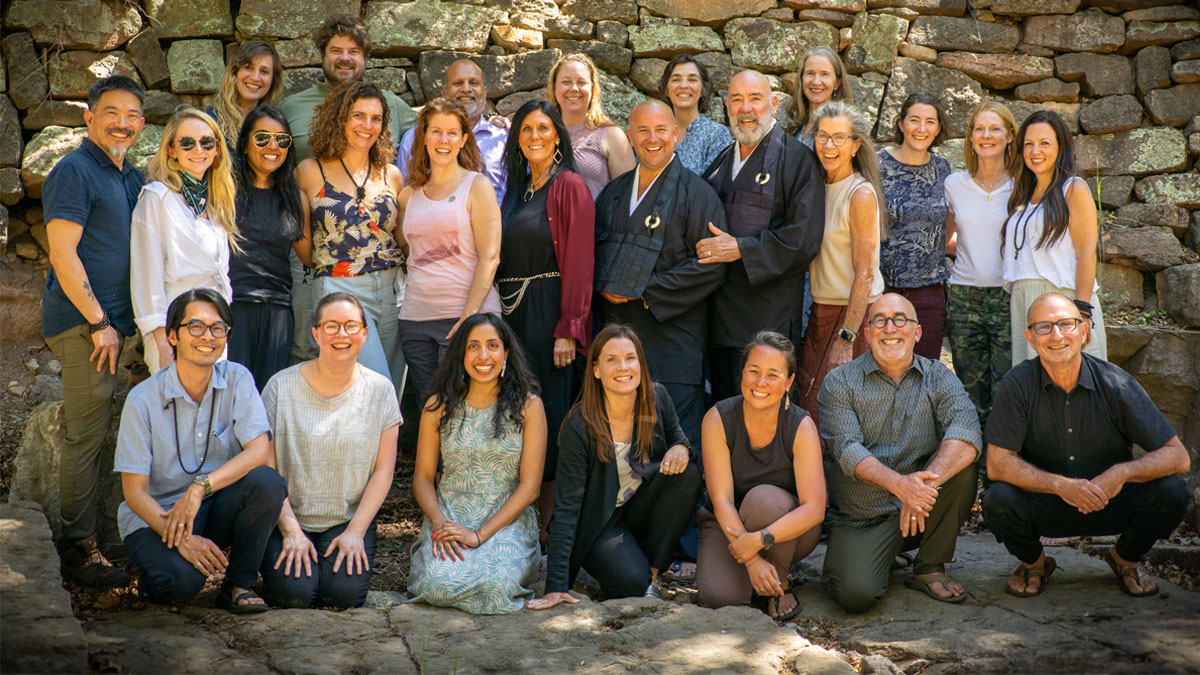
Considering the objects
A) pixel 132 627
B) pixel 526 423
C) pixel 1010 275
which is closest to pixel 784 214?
pixel 1010 275

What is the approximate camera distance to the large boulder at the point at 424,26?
5.60 metres

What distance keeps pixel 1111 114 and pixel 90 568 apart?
5.69 m

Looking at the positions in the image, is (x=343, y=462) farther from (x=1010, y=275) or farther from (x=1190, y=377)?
Answer: (x=1190, y=377)

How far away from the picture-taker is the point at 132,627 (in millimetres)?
3141

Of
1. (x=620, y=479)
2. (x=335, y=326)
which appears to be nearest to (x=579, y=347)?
(x=620, y=479)

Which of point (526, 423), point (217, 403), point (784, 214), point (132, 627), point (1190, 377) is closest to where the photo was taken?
point (132, 627)

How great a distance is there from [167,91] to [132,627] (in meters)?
3.33

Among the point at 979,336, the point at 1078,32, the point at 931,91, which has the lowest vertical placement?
the point at 979,336

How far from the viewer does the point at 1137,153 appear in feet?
19.6

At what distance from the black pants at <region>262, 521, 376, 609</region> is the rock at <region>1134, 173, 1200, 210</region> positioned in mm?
4873

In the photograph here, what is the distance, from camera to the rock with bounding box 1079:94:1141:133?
5988 millimetres

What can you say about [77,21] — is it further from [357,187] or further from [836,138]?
[836,138]

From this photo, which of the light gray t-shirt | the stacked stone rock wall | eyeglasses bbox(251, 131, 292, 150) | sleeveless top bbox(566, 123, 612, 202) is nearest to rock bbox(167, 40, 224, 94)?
the stacked stone rock wall

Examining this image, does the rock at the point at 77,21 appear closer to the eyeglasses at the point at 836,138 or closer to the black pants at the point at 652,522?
the eyeglasses at the point at 836,138
